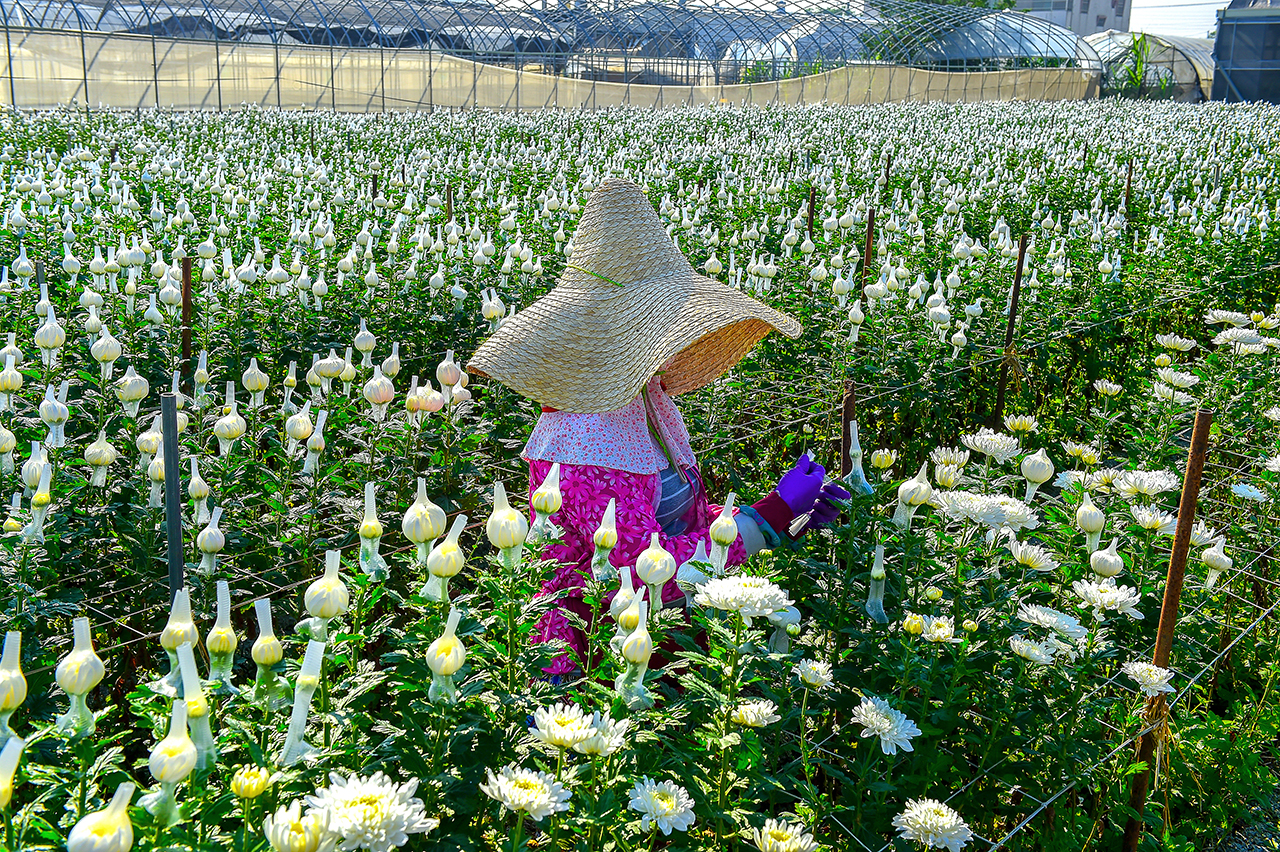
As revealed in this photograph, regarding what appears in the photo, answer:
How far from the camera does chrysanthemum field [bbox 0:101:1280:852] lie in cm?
137

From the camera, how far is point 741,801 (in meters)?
1.57

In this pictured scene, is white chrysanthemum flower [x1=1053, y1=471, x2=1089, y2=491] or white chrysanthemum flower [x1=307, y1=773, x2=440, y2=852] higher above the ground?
white chrysanthemum flower [x1=307, y1=773, x2=440, y2=852]

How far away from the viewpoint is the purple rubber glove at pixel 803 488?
2.26 metres

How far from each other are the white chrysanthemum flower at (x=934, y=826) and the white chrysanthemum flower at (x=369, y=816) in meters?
0.84

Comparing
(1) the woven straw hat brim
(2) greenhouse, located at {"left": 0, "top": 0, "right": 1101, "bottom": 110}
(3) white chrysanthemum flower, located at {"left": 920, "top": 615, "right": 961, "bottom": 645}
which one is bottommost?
(3) white chrysanthemum flower, located at {"left": 920, "top": 615, "right": 961, "bottom": 645}

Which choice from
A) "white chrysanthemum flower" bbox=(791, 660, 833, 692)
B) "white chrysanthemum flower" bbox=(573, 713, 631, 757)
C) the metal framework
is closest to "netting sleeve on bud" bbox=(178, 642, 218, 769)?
"white chrysanthemum flower" bbox=(573, 713, 631, 757)

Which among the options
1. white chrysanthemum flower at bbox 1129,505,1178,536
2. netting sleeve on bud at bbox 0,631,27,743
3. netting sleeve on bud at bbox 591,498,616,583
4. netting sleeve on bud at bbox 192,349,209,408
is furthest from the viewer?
netting sleeve on bud at bbox 192,349,209,408

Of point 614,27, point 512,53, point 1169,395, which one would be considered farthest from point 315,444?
point 614,27

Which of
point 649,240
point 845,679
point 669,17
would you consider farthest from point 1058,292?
point 669,17

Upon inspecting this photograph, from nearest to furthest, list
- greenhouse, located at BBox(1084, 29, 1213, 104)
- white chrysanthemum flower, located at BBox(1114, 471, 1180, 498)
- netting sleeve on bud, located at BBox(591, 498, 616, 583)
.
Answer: netting sleeve on bud, located at BBox(591, 498, 616, 583)
white chrysanthemum flower, located at BBox(1114, 471, 1180, 498)
greenhouse, located at BBox(1084, 29, 1213, 104)

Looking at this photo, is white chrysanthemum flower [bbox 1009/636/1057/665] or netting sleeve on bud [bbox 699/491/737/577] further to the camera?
white chrysanthemum flower [bbox 1009/636/1057/665]

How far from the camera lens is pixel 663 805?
1.41 m

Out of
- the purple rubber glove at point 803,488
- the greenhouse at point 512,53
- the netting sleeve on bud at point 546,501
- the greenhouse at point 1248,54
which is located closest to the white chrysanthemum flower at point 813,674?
the netting sleeve on bud at point 546,501

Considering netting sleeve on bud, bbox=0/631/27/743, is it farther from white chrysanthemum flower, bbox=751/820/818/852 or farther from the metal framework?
the metal framework
